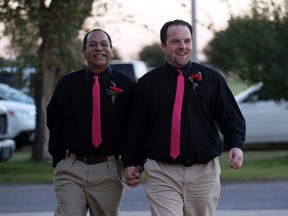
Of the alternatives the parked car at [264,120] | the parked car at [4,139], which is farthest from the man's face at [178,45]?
the parked car at [264,120]

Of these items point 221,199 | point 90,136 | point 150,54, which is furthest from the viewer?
point 150,54

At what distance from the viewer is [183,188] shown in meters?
5.61

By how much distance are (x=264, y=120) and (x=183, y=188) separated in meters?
14.2

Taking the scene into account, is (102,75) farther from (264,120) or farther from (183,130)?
(264,120)

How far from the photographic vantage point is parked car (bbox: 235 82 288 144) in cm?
1942

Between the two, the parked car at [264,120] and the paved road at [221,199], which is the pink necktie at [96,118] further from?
the parked car at [264,120]

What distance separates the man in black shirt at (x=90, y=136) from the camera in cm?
605

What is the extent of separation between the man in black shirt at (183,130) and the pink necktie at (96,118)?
34 cm

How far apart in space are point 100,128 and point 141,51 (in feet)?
161

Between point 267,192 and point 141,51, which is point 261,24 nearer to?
point 267,192

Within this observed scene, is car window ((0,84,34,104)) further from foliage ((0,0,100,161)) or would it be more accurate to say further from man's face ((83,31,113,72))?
man's face ((83,31,113,72))

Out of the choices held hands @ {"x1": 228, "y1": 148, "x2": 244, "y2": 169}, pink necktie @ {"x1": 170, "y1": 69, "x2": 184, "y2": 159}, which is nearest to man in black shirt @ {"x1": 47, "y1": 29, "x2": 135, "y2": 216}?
pink necktie @ {"x1": 170, "y1": 69, "x2": 184, "y2": 159}

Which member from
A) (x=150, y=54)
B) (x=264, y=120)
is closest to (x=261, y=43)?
(x=264, y=120)

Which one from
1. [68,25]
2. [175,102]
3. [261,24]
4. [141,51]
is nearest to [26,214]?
[175,102]
